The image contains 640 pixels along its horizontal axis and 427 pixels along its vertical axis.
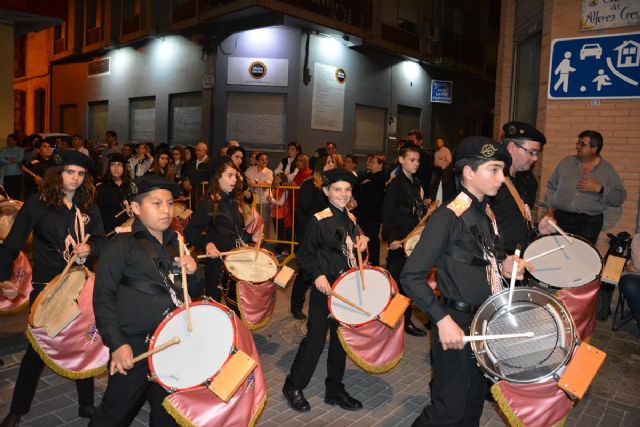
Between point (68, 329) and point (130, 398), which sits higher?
point (68, 329)

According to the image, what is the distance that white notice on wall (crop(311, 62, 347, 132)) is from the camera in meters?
17.7

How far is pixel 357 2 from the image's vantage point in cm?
1869

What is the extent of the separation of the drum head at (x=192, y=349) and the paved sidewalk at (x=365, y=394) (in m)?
1.56

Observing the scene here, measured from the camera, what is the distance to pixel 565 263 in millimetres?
4793

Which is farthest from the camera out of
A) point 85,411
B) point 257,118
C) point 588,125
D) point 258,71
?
point 257,118

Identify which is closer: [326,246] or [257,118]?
[326,246]

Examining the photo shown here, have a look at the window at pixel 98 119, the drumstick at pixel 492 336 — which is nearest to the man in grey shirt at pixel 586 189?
the drumstick at pixel 492 336

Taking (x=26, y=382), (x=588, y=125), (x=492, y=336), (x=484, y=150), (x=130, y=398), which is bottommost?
(x=26, y=382)

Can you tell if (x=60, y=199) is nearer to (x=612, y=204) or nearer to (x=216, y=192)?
(x=216, y=192)

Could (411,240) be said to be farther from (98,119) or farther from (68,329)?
(98,119)

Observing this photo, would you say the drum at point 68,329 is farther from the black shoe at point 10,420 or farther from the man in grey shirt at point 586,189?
the man in grey shirt at point 586,189

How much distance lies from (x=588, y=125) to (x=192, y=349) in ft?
24.7

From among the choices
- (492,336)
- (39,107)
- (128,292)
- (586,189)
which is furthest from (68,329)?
(39,107)

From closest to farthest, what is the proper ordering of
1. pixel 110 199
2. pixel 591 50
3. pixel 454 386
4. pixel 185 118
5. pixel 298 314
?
pixel 454 386, pixel 298 314, pixel 110 199, pixel 591 50, pixel 185 118
